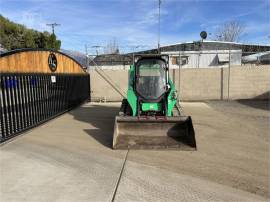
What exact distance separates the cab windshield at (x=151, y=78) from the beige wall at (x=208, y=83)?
7.51 metres

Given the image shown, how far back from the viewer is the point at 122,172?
182 inches

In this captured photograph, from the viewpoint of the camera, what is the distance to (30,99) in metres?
7.98

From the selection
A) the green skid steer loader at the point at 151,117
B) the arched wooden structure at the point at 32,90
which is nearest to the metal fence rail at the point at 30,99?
the arched wooden structure at the point at 32,90

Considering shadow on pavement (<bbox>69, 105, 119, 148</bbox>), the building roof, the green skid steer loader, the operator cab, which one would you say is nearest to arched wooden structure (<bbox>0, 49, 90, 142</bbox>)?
shadow on pavement (<bbox>69, 105, 119, 148</bbox>)

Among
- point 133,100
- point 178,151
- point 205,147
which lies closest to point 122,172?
point 178,151

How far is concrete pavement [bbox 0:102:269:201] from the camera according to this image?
12.6ft

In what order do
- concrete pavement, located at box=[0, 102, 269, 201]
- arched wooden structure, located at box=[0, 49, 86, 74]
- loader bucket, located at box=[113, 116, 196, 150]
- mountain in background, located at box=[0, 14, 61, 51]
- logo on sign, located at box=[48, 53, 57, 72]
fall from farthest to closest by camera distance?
mountain in background, located at box=[0, 14, 61, 51], logo on sign, located at box=[48, 53, 57, 72], arched wooden structure, located at box=[0, 49, 86, 74], loader bucket, located at box=[113, 116, 196, 150], concrete pavement, located at box=[0, 102, 269, 201]

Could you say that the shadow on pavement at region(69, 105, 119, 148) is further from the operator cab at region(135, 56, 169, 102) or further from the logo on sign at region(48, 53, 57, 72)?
the logo on sign at region(48, 53, 57, 72)

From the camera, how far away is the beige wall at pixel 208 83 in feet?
48.2

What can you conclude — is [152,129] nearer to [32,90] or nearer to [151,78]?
[151,78]

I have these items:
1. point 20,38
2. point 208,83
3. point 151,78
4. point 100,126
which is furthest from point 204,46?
point 20,38

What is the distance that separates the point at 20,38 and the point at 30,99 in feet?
93.7

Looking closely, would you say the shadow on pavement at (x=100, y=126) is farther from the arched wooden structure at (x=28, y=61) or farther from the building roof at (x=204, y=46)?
the building roof at (x=204, y=46)

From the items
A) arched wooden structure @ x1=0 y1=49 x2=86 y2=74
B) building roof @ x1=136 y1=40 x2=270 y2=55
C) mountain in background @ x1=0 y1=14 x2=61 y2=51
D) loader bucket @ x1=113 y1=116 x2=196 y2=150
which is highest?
mountain in background @ x1=0 y1=14 x2=61 y2=51
